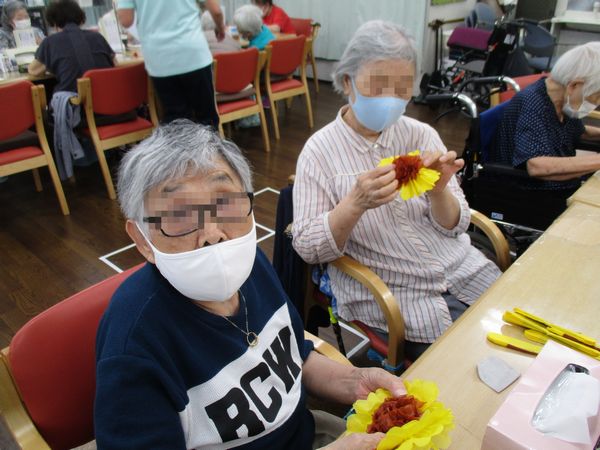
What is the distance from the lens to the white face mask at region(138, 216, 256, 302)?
86 centimetres

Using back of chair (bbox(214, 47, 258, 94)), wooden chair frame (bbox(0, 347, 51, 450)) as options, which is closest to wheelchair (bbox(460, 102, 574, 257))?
wooden chair frame (bbox(0, 347, 51, 450))

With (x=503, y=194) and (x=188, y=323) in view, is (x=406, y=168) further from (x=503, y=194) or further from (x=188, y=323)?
(x=503, y=194)

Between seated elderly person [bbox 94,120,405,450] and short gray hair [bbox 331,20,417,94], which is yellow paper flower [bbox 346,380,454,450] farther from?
short gray hair [bbox 331,20,417,94]

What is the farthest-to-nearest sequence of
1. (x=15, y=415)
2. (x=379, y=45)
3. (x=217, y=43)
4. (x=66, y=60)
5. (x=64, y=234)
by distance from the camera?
(x=217, y=43) → (x=66, y=60) → (x=64, y=234) → (x=379, y=45) → (x=15, y=415)

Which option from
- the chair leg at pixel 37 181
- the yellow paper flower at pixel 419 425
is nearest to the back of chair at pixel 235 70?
the chair leg at pixel 37 181

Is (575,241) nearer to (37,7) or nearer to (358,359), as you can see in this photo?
(358,359)

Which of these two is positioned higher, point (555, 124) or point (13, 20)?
point (13, 20)

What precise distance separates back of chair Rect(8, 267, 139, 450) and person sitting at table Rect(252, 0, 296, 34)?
17.1 feet

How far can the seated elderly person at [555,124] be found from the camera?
196 centimetres

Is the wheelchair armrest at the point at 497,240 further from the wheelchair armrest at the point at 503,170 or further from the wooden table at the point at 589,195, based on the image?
the wheelchair armrest at the point at 503,170

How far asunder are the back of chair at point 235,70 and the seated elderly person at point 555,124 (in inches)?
94.4

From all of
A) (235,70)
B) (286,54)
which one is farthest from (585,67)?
(286,54)

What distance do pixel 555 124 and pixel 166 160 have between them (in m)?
1.87

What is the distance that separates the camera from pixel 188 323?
89 centimetres
